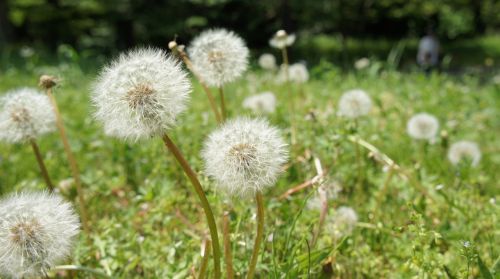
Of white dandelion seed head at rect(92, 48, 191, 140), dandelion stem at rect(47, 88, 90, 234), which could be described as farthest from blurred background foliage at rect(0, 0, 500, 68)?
white dandelion seed head at rect(92, 48, 191, 140)

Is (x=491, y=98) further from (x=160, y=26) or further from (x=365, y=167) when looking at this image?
(x=160, y=26)

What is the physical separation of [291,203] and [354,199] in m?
0.48

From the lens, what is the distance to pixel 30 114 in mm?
1843

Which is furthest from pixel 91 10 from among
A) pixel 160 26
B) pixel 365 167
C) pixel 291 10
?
pixel 365 167

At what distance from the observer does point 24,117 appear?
184 centimetres

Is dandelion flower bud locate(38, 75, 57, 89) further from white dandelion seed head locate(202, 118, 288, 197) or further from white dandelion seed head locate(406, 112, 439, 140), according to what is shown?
white dandelion seed head locate(406, 112, 439, 140)

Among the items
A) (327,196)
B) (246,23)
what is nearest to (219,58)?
(327,196)

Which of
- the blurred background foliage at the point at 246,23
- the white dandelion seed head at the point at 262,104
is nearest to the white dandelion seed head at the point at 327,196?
the white dandelion seed head at the point at 262,104

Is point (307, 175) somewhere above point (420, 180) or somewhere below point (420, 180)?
above

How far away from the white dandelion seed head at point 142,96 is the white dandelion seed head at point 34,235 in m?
0.27

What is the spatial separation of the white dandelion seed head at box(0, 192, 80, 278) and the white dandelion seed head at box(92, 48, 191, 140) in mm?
268

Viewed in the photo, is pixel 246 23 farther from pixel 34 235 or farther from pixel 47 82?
pixel 34 235

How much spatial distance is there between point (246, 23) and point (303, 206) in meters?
14.5

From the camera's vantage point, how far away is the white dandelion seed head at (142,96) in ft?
3.90
